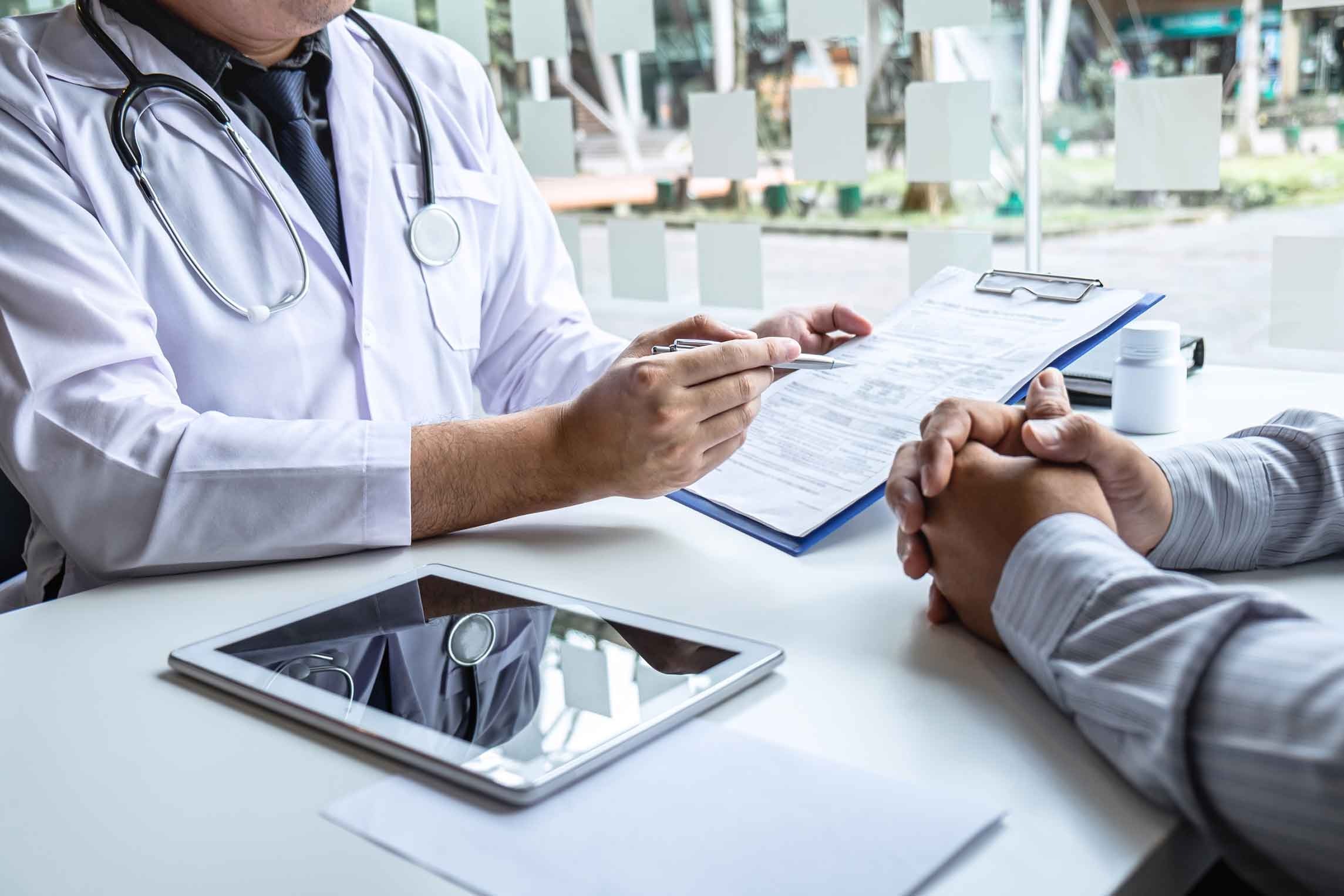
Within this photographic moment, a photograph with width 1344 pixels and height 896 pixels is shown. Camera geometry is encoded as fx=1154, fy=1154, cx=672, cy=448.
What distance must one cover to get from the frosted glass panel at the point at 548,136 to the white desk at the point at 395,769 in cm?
136

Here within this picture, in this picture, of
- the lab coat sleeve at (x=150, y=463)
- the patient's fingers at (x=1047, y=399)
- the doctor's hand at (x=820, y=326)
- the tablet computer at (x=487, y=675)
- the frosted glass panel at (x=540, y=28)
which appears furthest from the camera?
the frosted glass panel at (x=540, y=28)

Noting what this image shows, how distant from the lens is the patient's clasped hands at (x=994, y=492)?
2.31 feet

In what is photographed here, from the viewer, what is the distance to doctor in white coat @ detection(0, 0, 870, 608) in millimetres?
933

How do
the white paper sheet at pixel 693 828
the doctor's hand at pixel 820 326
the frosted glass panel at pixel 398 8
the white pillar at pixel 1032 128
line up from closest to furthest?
the white paper sheet at pixel 693 828
the doctor's hand at pixel 820 326
the white pillar at pixel 1032 128
the frosted glass panel at pixel 398 8

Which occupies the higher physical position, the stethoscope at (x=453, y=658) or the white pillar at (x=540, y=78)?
the white pillar at (x=540, y=78)

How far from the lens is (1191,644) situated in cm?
54

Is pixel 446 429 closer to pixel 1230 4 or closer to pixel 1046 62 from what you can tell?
pixel 1046 62

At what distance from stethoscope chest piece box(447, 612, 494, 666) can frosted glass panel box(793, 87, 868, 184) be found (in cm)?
116

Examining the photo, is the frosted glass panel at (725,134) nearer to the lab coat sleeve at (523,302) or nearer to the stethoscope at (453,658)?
the lab coat sleeve at (523,302)

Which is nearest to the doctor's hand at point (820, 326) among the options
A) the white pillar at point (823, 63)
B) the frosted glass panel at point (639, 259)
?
the white pillar at point (823, 63)

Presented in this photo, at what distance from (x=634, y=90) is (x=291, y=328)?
1.27 m

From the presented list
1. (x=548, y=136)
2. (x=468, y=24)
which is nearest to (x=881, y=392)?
(x=548, y=136)

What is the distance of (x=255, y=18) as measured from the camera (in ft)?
3.89

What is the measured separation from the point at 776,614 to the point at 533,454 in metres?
0.30
